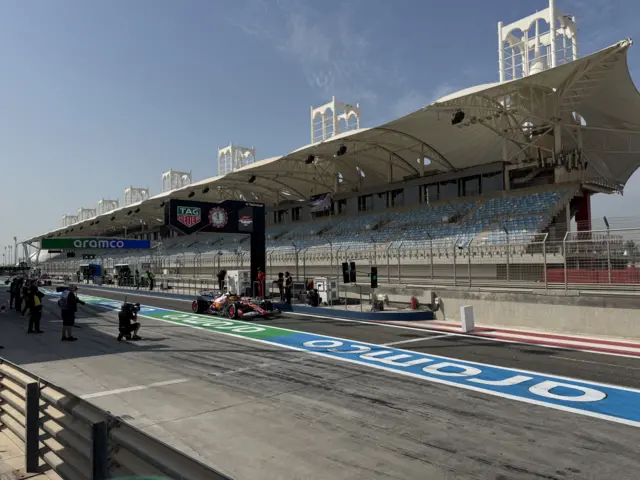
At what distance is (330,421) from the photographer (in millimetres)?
5824

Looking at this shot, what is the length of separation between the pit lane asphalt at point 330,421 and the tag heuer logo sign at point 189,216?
1071 centimetres

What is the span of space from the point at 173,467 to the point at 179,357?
838cm

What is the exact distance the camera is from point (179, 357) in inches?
395

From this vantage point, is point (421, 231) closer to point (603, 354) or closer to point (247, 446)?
point (603, 354)

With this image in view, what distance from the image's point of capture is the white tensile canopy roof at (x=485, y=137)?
23406 mm

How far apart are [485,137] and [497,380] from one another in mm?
27998

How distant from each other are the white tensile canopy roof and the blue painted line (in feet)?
56.4

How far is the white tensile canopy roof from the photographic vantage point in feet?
76.8

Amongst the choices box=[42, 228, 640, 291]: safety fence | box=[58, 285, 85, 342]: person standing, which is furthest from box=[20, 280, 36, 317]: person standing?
box=[42, 228, 640, 291]: safety fence

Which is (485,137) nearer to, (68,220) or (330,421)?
(330,421)

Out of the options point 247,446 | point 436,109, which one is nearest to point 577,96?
point 436,109

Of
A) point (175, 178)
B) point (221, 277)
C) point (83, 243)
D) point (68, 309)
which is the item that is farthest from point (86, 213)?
point (68, 309)

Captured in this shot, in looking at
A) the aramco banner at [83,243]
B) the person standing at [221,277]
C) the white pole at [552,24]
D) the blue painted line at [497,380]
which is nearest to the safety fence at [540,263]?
the blue painted line at [497,380]

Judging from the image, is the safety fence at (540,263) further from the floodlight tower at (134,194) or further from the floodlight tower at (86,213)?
the floodlight tower at (86,213)
